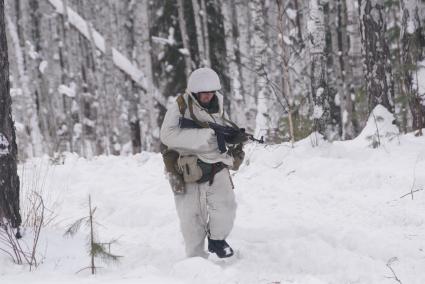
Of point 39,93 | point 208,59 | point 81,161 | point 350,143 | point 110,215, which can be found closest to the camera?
point 110,215

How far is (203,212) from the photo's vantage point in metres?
4.49

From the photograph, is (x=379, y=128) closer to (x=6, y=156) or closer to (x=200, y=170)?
(x=200, y=170)

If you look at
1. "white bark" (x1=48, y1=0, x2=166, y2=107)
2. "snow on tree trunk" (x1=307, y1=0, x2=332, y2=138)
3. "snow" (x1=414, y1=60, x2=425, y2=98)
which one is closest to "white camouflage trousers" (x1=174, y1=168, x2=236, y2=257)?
"snow on tree trunk" (x1=307, y1=0, x2=332, y2=138)

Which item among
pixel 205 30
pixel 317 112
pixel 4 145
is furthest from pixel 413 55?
pixel 205 30

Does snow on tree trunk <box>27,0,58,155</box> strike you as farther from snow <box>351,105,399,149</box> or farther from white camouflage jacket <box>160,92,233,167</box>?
white camouflage jacket <box>160,92,233,167</box>

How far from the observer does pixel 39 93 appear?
23469 mm

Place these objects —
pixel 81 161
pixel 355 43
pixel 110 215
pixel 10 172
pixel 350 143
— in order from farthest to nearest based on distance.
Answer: pixel 355 43, pixel 81 161, pixel 350 143, pixel 110 215, pixel 10 172

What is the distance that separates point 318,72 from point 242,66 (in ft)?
14.0

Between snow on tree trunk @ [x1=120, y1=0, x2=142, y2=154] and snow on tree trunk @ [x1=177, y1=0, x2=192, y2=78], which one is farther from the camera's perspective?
snow on tree trunk @ [x1=120, y1=0, x2=142, y2=154]

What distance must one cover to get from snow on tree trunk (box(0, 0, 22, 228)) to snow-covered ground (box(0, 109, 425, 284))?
352 mm

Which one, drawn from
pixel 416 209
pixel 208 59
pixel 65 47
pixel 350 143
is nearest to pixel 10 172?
pixel 416 209

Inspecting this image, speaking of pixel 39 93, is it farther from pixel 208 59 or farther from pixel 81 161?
pixel 81 161

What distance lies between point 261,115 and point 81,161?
329 centimetres

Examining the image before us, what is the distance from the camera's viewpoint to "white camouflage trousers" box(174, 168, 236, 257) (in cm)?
443
